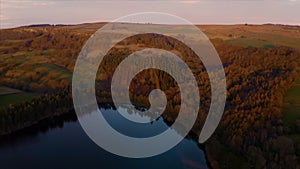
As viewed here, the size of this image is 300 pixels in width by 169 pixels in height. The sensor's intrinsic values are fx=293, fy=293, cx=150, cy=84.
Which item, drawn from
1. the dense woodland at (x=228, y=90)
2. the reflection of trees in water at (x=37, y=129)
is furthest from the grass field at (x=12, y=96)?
the reflection of trees in water at (x=37, y=129)

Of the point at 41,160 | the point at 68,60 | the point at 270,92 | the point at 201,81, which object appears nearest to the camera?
the point at 41,160

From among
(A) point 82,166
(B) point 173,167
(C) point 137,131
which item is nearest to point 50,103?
(C) point 137,131

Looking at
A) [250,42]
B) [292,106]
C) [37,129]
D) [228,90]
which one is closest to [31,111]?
[37,129]

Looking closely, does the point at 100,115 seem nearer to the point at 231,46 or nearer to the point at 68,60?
the point at 68,60

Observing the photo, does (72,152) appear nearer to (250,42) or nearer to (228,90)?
(228,90)

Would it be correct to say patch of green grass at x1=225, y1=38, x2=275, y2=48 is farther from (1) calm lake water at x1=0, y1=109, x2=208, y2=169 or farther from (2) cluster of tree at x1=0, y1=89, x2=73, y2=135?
(2) cluster of tree at x1=0, y1=89, x2=73, y2=135

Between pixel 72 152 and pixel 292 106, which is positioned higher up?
pixel 292 106

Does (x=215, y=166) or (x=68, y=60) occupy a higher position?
(x=68, y=60)
